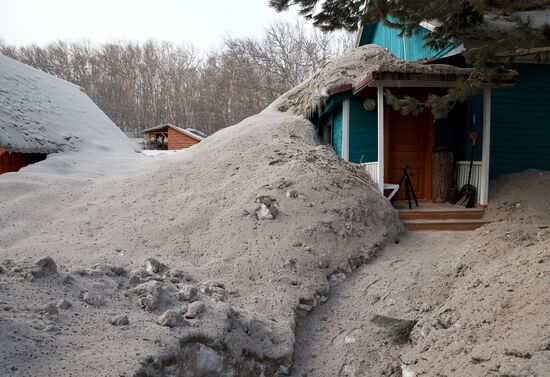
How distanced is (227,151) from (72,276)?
5.77 meters

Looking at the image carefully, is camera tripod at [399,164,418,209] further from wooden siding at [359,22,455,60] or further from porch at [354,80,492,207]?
wooden siding at [359,22,455,60]

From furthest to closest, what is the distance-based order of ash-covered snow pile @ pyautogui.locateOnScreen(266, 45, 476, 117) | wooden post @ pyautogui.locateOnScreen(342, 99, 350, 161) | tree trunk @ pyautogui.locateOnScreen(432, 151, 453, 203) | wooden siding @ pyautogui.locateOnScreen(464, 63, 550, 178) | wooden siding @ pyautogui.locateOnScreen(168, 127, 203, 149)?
wooden siding @ pyautogui.locateOnScreen(168, 127, 203, 149) < ash-covered snow pile @ pyautogui.locateOnScreen(266, 45, 476, 117) < wooden siding @ pyautogui.locateOnScreen(464, 63, 550, 178) < wooden post @ pyautogui.locateOnScreen(342, 99, 350, 161) < tree trunk @ pyautogui.locateOnScreen(432, 151, 453, 203)

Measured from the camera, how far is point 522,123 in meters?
8.93

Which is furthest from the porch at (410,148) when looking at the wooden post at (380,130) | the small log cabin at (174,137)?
the small log cabin at (174,137)

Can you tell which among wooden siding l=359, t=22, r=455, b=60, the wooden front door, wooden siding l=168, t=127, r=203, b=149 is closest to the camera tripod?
the wooden front door

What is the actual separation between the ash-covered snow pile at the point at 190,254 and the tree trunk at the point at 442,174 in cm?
153

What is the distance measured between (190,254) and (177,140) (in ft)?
74.4

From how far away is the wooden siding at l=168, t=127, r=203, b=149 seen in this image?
27.2m

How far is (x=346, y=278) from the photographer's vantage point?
18.7 feet

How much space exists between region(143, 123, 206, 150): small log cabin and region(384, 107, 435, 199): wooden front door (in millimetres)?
18303

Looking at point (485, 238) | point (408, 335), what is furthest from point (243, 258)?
point (485, 238)

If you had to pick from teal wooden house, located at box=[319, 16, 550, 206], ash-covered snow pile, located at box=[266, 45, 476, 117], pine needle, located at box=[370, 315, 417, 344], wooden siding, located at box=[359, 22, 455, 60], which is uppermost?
wooden siding, located at box=[359, 22, 455, 60]

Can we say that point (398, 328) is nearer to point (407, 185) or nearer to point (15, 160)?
point (407, 185)

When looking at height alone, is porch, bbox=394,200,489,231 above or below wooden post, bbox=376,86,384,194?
below
